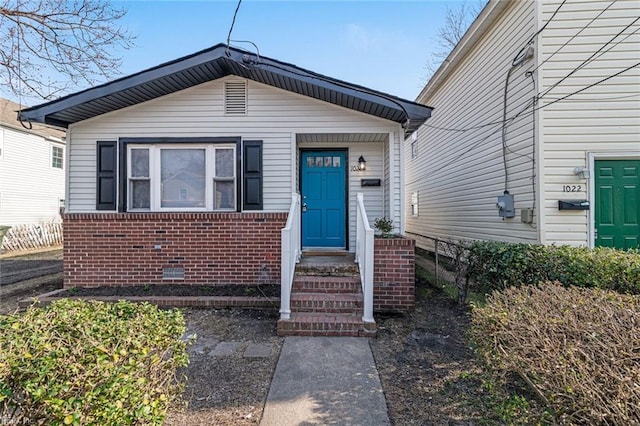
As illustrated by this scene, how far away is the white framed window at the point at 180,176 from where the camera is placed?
6223 mm

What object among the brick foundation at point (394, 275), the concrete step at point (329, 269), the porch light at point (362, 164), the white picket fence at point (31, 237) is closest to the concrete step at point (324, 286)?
the concrete step at point (329, 269)

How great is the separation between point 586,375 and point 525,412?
1.69 feet

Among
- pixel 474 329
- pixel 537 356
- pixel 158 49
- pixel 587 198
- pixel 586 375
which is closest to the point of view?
pixel 586 375

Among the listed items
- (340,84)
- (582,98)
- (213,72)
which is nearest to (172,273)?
(213,72)

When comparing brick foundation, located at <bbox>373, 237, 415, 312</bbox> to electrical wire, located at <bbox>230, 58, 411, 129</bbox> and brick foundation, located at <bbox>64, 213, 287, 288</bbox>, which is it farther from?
electrical wire, located at <bbox>230, 58, 411, 129</bbox>

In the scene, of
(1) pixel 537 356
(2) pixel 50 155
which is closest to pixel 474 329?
(1) pixel 537 356

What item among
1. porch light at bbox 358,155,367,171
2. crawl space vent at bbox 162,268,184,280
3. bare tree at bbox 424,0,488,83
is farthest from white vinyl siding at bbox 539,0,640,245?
bare tree at bbox 424,0,488,83

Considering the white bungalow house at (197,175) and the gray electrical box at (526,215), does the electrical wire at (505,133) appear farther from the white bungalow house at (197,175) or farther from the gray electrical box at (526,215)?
the white bungalow house at (197,175)

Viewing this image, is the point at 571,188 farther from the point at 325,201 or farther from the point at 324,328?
the point at 324,328

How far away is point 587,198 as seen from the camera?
5.45 meters

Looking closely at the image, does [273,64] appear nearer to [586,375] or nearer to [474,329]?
[474,329]

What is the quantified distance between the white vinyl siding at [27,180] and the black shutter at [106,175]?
1218 cm

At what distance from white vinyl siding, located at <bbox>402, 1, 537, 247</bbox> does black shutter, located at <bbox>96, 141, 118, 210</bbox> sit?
5.52 metres

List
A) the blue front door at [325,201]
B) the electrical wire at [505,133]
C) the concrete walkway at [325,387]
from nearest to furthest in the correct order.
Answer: the concrete walkway at [325,387] < the electrical wire at [505,133] < the blue front door at [325,201]
